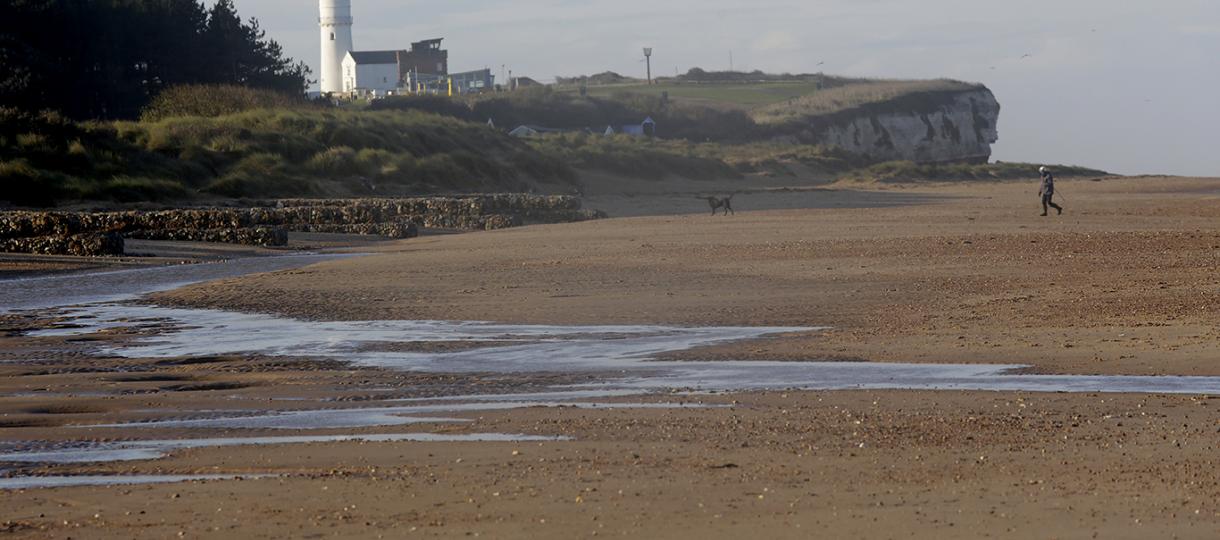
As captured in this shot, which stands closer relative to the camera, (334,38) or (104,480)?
(104,480)

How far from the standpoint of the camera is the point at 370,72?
343ft

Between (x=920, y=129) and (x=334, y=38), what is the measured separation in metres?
42.1

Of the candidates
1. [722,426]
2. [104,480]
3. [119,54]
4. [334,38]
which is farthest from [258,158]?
[334,38]

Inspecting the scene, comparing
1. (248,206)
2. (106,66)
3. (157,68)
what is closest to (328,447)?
(248,206)

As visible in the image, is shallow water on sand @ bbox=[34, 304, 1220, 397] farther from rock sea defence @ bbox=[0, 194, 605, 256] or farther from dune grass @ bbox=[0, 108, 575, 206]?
dune grass @ bbox=[0, 108, 575, 206]

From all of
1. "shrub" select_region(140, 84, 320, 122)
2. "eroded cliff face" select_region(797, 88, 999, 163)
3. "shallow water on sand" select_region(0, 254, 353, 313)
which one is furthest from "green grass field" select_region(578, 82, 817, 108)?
"shallow water on sand" select_region(0, 254, 353, 313)

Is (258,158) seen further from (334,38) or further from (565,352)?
(334,38)

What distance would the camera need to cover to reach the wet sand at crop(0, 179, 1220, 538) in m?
5.62

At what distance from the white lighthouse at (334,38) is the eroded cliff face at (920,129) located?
34893 millimetres

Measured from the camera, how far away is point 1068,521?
5.40 m

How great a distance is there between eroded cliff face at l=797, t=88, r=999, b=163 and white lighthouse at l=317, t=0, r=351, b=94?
34.9 meters

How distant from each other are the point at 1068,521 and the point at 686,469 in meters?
1.76

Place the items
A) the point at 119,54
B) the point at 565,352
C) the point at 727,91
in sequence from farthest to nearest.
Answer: the point at 727,91, the point at 119,54, the point at 565,352

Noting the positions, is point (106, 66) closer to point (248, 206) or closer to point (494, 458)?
point (248, 206)
